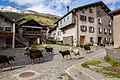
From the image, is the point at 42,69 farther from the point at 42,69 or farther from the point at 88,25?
the point at 88,25

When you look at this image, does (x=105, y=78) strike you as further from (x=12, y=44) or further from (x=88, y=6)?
(x=88, y=6)

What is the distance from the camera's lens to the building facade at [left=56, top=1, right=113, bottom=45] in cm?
3942

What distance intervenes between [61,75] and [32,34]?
113 feet

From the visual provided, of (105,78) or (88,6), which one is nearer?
(105,78)

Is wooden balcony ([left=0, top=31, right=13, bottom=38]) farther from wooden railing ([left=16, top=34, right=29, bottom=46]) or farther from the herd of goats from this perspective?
the herd of goats

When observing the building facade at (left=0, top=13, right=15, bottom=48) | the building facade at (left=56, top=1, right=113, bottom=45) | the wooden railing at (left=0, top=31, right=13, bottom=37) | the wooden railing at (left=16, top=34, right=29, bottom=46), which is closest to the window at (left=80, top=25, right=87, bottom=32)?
the building facade at (left=56, top=1, right=113, bottom=45)

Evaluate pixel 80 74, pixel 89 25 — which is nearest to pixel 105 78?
pixel 80 74

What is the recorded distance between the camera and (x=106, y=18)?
4488 centimetres

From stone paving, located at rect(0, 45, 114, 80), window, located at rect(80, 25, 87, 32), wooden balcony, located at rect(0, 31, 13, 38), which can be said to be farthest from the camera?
window, located at rect(80, 25, 87, 32)

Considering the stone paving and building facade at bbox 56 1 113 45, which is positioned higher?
building facade at bbox 56 1 113 45

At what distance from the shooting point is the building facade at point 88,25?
3942 cm

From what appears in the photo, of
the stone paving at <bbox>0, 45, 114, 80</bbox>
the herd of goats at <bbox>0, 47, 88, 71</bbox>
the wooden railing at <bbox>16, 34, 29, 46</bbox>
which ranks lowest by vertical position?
the stone paving at <bbox>0, 45, 114, 80</bbox>

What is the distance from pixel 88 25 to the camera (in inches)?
1633

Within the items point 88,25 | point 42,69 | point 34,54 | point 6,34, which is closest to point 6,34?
point 6,34
